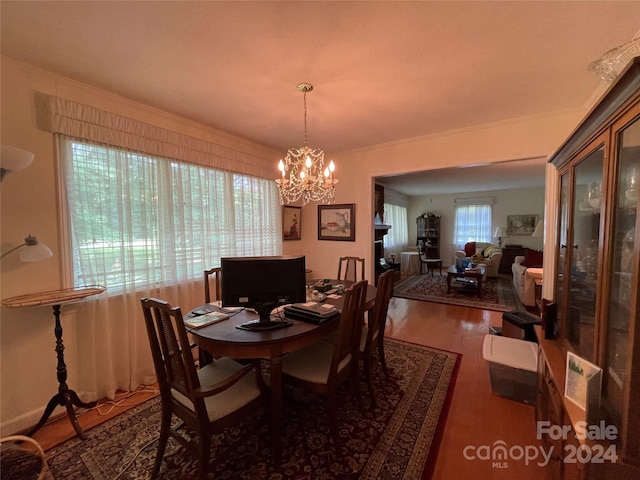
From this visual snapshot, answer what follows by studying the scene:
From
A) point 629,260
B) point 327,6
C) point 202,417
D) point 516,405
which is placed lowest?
point 516,405

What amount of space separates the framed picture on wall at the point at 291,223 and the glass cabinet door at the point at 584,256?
3210mm

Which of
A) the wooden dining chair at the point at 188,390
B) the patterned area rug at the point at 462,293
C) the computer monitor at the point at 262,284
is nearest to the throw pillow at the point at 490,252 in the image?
the patterned area rug at the point at 462,293

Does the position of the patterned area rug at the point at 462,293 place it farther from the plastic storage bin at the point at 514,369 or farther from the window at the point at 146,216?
the window at the point at 146,216

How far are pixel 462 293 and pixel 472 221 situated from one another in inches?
152

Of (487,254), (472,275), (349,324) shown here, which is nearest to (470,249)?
(487,254)

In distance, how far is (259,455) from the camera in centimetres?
159

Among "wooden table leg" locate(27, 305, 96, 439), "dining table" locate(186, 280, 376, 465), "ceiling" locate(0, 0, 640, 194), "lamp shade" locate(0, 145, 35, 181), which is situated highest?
"ceiling" locate(0, 0, 640, 194)

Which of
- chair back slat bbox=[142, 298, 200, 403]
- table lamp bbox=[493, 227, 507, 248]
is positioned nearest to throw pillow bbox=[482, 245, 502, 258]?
table lamp bbox=[493, 227, 507, 248]

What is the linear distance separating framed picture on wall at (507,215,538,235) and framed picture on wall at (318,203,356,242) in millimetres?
6286

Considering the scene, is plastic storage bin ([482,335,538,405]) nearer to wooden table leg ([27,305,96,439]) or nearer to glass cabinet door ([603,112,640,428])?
glass cabinet door ([603,112,640,428])

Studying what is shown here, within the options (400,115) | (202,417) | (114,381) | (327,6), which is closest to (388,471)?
(202,417)

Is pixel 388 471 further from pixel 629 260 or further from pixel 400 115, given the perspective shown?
pixel 400 115

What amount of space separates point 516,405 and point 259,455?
1.97 m

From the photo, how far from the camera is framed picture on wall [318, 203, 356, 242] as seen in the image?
3898mm
